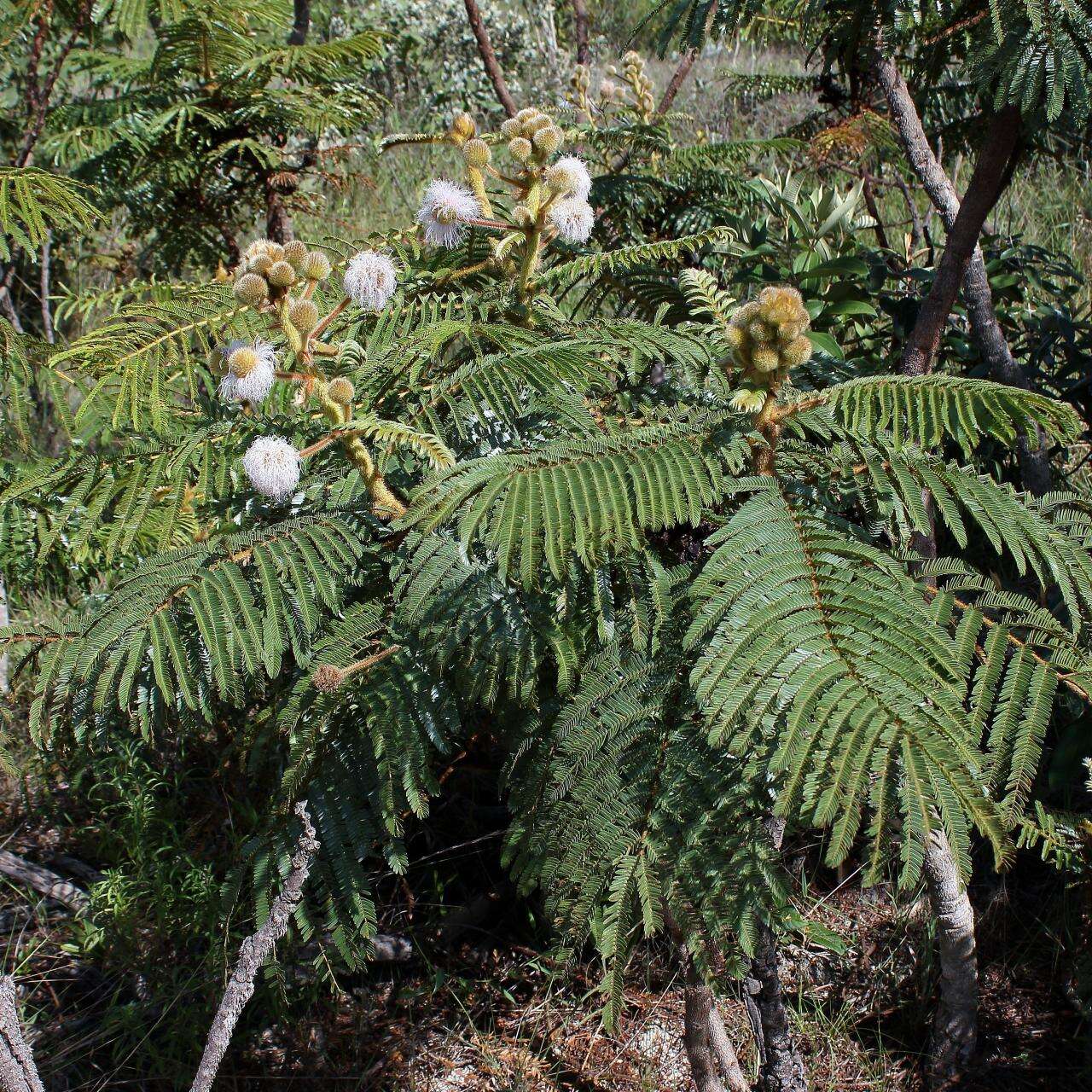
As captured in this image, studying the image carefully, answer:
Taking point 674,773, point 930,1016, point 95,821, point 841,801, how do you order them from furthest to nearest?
point 95,821
point 930,1016
point 674,773
point 841,801

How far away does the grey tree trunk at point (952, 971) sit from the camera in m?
1.87

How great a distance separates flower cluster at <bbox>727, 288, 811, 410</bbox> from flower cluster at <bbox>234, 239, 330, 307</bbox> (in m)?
0.59

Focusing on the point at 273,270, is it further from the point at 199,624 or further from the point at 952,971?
the point at 952,971

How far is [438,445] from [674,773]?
52cm

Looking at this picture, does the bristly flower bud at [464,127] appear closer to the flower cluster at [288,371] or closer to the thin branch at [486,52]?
the flower cluster at [288,371]

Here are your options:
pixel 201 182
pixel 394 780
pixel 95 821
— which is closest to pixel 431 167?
pixel 201 182

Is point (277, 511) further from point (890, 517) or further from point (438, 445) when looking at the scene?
point (890, 517)

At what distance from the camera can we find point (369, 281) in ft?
4.91

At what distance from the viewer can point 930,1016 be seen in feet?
7.29

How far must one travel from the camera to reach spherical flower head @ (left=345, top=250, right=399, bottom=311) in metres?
1.49

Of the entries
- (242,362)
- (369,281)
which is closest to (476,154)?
(369,281)

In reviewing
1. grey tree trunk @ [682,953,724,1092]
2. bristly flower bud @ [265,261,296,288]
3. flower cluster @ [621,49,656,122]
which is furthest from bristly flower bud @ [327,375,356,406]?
flower cluster @ [621,49,656,122]

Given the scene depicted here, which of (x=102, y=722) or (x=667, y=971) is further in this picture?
(x=667, y=971)

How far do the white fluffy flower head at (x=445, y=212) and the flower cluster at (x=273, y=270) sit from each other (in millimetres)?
286
